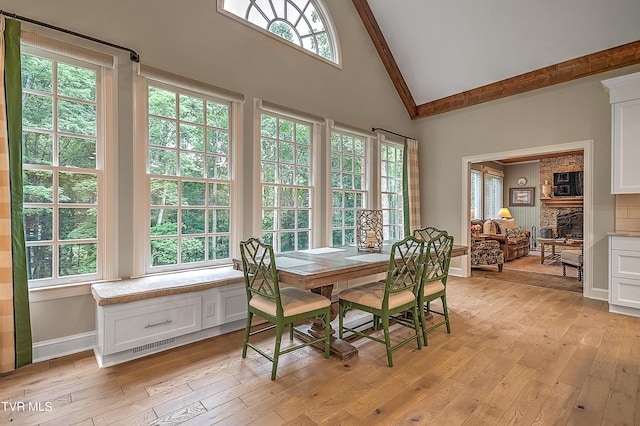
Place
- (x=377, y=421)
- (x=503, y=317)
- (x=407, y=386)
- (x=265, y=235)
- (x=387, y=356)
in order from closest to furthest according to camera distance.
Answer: (x=377, y=421) → (x=407, y=386) → (x=387, y=356) → (x=503, y=317) → (x=265, y=235)

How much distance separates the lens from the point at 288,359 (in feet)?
8.02

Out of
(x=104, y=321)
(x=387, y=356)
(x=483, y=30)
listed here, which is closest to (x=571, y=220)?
(x=483, y=30)

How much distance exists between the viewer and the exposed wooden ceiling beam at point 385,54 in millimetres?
4754

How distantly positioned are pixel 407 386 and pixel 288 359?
88cm

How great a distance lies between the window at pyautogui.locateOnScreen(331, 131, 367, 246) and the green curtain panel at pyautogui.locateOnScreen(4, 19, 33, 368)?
10.3 ft

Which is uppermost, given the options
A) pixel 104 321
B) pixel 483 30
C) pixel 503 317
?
pixel 483 30

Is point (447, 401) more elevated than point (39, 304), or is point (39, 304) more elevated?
point (39, 304)

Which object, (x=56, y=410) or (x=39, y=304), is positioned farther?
(x=39, y=304)

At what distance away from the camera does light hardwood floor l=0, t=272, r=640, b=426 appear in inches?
69.9

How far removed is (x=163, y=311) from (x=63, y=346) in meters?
0.78

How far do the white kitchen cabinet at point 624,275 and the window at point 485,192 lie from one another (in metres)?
5.54

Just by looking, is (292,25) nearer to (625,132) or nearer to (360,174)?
(360,174)

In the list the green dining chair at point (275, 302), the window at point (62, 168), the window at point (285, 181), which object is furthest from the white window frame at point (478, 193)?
the window at point (62, 168)

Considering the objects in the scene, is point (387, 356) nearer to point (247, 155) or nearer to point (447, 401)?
point (447, 401)
